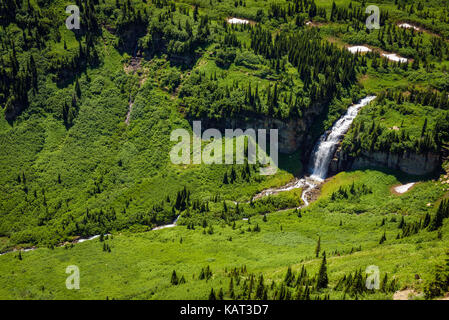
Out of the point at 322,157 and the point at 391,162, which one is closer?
the point at 391,162

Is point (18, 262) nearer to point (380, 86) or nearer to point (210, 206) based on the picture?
point (210, 206)

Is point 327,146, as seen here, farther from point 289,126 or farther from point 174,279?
point 174,279

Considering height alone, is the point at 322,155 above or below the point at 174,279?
above

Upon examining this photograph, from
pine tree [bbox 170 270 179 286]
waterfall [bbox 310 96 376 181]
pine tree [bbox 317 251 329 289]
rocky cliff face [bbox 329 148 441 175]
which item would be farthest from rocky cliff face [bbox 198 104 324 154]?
pine tree [bbox 317 251 329 289]

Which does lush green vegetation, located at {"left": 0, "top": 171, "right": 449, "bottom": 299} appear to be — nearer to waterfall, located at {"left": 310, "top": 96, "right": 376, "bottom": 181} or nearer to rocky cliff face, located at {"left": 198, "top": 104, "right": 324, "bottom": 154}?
waterfall, located at {"left": 310, "top": 96, "right": 376, "bottom": 181}

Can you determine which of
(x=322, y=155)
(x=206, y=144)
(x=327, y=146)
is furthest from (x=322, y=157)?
(x=206, y=144)
